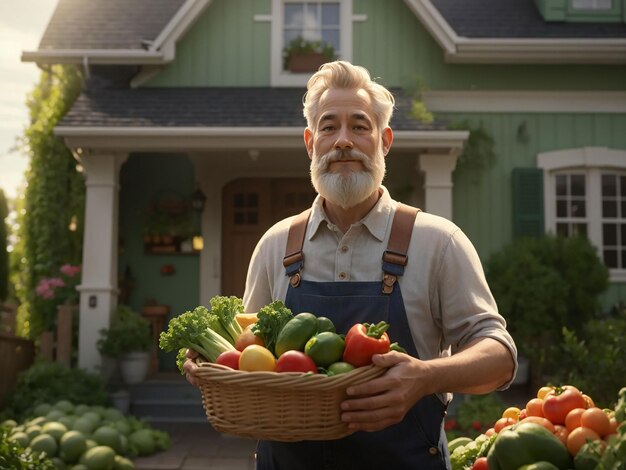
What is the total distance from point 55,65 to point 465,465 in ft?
34.5

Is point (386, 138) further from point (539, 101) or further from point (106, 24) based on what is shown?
point (106, 24)

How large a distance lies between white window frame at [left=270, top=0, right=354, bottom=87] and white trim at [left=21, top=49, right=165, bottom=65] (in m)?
1.58

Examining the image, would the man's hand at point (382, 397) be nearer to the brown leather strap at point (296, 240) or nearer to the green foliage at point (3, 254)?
the brown leather strap at point (296, 240)

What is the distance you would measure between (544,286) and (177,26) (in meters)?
6.06

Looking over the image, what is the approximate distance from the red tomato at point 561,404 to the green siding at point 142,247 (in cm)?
906

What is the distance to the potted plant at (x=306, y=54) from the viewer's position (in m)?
10.7

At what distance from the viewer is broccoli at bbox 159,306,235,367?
2.40m

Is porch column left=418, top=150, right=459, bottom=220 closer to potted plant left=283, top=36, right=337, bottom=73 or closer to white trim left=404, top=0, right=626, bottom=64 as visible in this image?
white trim left=404, top=0, right=626, bottom=64

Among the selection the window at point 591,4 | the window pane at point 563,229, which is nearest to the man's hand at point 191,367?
the window pane at point 563,229

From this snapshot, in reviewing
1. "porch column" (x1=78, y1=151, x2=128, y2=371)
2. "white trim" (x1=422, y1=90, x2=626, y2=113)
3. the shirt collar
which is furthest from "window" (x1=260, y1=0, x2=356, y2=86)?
the shirt collar

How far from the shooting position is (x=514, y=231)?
10.6 metres

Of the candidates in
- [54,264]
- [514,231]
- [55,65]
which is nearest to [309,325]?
[514,231]

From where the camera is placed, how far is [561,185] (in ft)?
35.5

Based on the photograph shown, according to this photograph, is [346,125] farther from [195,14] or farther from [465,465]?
[195,14]
